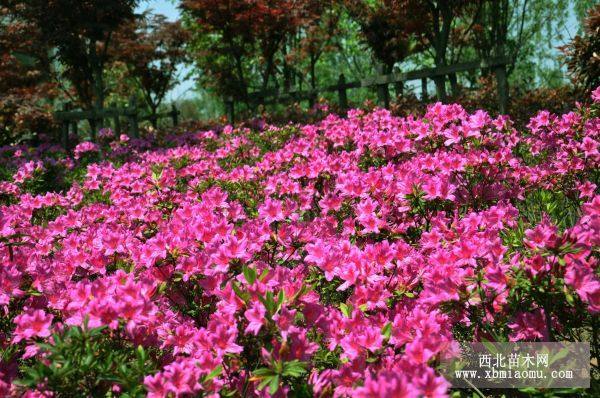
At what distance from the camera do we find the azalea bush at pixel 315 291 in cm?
158

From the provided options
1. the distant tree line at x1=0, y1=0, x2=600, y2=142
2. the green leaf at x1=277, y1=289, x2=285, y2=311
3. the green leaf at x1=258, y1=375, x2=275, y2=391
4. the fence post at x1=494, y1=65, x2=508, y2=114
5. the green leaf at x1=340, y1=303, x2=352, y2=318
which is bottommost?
the green leaf at x1=258, y1=375, x2=275, y2=391

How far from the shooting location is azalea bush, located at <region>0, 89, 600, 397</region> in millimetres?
1577

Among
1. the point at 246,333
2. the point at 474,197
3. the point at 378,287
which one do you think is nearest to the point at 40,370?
the point at 246,333

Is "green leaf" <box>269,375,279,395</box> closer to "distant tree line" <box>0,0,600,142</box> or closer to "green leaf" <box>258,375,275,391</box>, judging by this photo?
"green leaf" <box>258,375,275,391</box>

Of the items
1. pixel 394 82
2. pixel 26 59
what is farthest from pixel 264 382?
pixel 26 59

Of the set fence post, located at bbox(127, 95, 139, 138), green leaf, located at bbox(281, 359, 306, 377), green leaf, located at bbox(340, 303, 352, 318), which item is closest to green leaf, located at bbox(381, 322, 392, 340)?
green leaf, located at bbox(340, 303, 352, 318)

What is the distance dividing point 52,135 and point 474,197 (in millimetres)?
15024

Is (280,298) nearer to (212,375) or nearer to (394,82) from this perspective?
(212,375)

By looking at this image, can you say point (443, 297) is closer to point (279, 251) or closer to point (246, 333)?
point (246, 333)

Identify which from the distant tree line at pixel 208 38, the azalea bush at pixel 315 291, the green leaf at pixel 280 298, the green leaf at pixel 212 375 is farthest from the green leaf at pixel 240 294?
the distant tree line at pixel 208 38

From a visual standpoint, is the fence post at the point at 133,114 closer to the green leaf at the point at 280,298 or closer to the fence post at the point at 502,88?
the fence post at the point at 502,88

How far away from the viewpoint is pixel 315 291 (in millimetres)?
2543

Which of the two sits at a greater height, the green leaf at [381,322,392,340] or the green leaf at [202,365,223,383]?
the green leaf at [381,322,392,340]

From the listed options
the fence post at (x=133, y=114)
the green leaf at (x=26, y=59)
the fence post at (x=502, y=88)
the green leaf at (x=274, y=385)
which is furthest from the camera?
the green leaf at (x=26, y=59)
